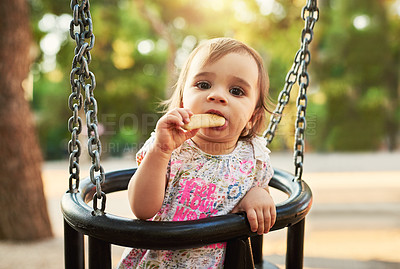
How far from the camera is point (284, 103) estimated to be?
62.4 inches

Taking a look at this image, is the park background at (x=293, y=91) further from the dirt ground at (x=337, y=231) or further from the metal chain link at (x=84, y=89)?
the metal chain link at (x=84, y=89)

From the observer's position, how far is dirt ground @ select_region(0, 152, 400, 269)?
3238 millimetres

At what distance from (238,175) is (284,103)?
1.57 ft

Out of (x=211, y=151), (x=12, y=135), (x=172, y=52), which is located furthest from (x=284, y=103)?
(x=172, y=52)

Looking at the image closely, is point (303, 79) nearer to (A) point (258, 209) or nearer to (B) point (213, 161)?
(B) point (213, 161)

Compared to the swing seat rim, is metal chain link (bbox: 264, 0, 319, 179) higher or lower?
higher

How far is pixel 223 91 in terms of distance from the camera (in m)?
1.18

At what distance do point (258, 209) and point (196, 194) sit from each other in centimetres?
20

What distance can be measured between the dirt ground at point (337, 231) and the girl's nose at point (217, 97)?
2.16 m

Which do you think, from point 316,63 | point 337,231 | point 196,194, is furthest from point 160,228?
point 316,63

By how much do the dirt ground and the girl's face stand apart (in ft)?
6.89

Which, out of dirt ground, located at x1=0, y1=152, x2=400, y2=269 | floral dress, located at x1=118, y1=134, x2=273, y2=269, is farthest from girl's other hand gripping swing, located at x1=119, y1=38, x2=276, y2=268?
dirt ground, located at x1=0, y1=152, x2=400, y2=269

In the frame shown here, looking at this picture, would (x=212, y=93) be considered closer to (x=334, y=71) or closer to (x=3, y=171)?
(x=3, y=171)

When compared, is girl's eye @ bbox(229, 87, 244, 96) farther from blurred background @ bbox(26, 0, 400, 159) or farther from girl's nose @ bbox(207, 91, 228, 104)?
blurred background @ bbox(26, 0, 400, 159)
